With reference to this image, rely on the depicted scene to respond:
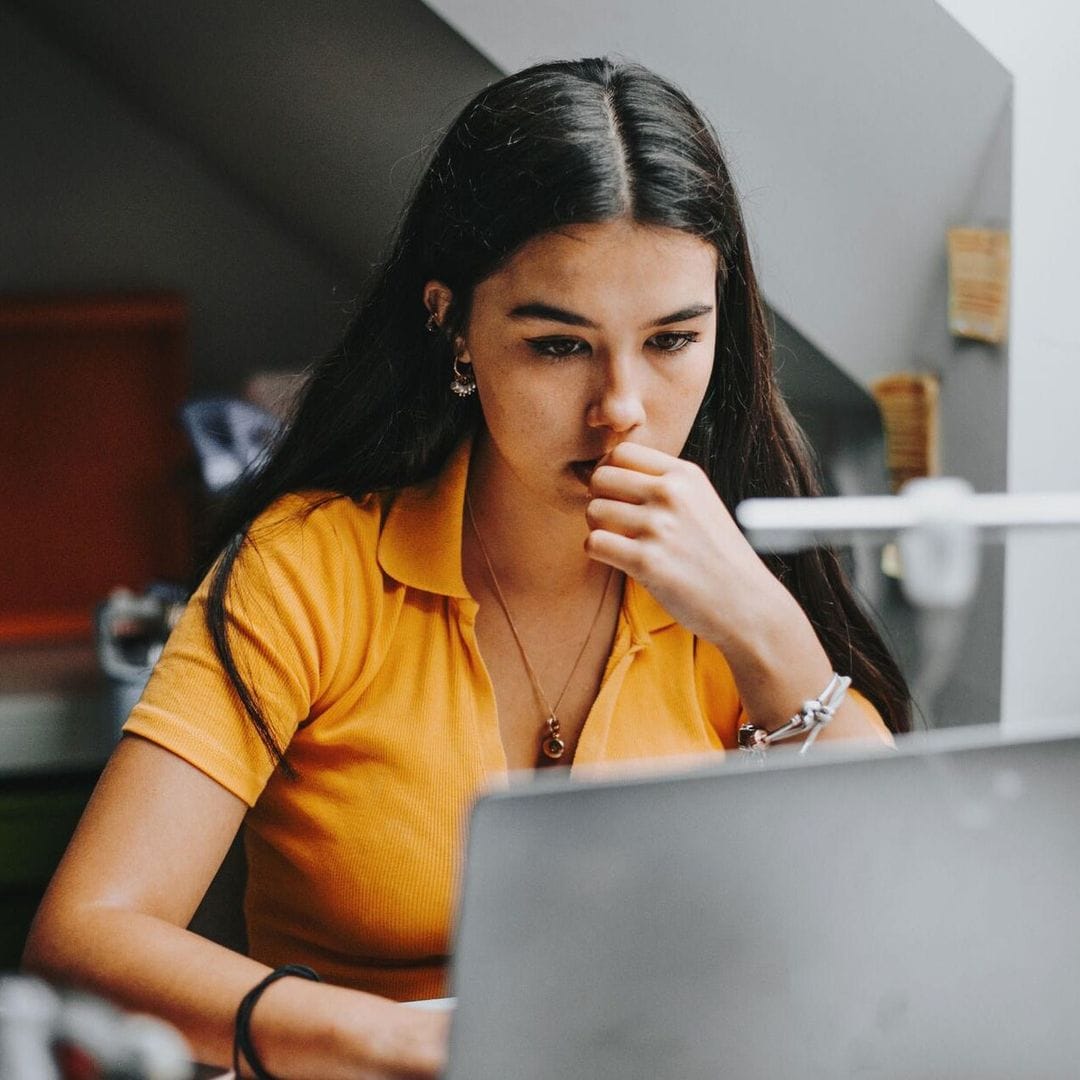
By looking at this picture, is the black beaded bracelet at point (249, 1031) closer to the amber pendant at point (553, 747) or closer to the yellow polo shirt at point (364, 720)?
the yellow polo shirt at point (364, 720)

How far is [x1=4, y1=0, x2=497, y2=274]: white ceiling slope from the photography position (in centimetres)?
172

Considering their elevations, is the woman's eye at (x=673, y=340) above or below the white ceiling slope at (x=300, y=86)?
below

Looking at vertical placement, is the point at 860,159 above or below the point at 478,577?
above

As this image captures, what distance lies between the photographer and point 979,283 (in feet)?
5.57

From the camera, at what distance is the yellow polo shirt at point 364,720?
1.07 metres

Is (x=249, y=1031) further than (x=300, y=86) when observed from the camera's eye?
No

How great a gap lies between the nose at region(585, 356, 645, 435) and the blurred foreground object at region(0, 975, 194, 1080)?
58cm

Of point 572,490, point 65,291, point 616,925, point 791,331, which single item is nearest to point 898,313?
point 791,331

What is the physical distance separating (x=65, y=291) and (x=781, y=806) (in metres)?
2.28

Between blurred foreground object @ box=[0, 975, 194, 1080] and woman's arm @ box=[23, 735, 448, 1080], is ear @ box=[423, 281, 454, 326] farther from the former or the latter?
blurred foreground object @ box=[0, 975, 194, 1080]

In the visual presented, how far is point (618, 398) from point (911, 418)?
2.87 ft

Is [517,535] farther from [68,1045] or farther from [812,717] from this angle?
[68,1045]

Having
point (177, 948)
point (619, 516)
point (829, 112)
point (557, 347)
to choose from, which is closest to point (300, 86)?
point (829, 112)

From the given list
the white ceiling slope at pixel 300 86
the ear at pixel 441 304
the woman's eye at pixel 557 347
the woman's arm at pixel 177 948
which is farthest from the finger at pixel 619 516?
the white ceiling slope at pixel 300 86
